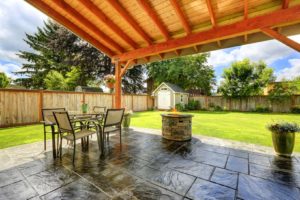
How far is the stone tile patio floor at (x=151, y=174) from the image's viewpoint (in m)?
1.82

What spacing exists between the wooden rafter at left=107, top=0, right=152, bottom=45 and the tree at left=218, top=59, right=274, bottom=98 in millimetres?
12951

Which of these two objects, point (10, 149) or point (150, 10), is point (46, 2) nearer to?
point (150, 10)

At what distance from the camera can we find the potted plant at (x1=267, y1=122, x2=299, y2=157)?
2939mm

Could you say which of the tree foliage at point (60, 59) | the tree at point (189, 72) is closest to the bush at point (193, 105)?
the tree at point (189, 72)

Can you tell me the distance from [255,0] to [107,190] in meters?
4.19

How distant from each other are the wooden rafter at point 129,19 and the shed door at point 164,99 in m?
11.7

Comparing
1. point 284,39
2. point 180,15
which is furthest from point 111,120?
point 284,39

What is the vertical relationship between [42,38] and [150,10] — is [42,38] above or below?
above

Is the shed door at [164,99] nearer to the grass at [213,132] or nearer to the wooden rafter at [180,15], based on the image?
the grass at [213,132]

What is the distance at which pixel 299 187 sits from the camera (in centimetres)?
195

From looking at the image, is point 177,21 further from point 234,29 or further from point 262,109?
point 262,109

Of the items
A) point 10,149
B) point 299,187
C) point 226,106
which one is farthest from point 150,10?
point 226,106

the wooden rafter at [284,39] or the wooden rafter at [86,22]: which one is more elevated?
the wooden rafter at [86,22]

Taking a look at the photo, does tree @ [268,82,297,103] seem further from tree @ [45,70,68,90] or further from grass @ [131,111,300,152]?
tree @ [45,70,68,90]
